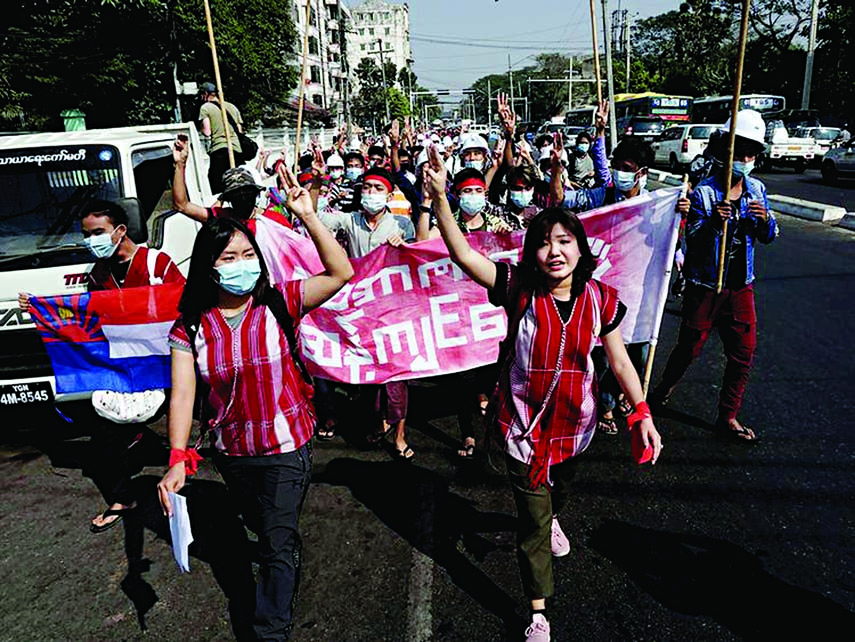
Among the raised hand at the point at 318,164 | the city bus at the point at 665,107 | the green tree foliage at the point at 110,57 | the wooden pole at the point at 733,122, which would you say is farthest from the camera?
the city bus at the point at 665,107

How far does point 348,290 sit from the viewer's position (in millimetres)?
4188

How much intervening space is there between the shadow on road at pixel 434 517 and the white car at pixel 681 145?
22.5 m

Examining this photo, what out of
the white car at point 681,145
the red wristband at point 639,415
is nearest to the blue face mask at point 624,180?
the red wristband at point 639,415

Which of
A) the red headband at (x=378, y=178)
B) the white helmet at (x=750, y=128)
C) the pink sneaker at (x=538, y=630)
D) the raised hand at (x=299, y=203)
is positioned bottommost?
the pink sneaker at (x=538, y=630)

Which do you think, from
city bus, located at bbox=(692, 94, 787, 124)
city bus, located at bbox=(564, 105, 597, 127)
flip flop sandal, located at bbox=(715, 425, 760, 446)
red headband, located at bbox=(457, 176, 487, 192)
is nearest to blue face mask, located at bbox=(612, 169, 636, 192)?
red headband, located at bbox=(457, 176, 487, 192)

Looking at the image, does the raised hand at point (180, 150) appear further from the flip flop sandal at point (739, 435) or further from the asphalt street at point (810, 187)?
the asphalt street at point (810, 187)

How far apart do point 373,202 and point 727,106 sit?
32.4 meters

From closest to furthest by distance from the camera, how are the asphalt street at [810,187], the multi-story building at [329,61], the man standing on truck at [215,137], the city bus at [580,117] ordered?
the man standing on truck at [215,137] < the asphalt street at [810,187] < the city bus at [580,117] < the multi-story building at [329,61]

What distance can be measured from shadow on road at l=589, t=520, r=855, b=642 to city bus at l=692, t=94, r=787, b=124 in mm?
29469

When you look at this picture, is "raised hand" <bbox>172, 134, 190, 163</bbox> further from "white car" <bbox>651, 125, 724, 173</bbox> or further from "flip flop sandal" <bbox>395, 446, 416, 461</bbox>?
"white car" <bbox>651, 125, 724, 173</bbox>

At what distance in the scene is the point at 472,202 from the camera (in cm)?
440

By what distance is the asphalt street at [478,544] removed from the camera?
286 cm

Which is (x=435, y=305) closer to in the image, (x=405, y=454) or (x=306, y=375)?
(x=405, y=454)

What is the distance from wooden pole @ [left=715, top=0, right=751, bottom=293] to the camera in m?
3.54
